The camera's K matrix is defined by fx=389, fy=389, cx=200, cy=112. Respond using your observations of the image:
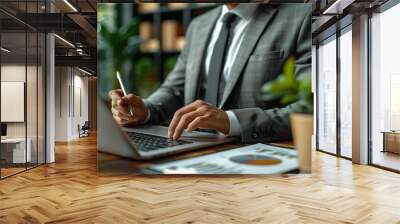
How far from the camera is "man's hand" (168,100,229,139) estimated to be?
5012 millimetres

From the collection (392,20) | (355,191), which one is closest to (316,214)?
(355,191)

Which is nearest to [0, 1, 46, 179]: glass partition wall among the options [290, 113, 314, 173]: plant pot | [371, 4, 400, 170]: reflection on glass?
[290, 113, 314, 173]: plant pot

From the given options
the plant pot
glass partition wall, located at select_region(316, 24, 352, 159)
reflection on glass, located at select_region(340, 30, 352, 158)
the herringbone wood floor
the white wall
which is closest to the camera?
the herringbone wood floor

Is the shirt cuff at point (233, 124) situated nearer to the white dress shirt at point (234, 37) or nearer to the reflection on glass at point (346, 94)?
the white dress shirt at point (234, 37)

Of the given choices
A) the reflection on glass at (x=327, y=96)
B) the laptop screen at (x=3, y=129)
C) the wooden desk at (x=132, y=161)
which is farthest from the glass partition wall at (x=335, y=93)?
the laptop screen at (x=3, y=129)

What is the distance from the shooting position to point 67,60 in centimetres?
1209

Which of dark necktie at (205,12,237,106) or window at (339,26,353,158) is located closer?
dark necktie at (205,12,237,106)

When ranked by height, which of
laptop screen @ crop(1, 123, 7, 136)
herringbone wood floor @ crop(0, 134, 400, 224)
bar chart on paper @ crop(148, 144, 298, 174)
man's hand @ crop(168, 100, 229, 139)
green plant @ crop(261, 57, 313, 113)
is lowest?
herringbone wood floor @ crop(0, 134, 400, 224)

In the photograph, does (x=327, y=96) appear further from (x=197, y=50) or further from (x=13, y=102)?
(x=13, y=102)

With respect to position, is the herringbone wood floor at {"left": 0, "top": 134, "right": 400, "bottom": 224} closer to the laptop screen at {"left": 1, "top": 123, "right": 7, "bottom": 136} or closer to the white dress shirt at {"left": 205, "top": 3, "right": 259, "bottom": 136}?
the laptop screen at {"left": 1, "top": 123, "right": 7, "bottom": 136}

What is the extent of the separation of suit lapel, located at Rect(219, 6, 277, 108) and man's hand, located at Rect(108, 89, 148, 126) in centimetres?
103

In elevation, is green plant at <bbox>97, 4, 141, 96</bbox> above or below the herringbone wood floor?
above

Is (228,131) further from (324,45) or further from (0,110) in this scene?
(324,45)

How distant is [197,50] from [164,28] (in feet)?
1.73
